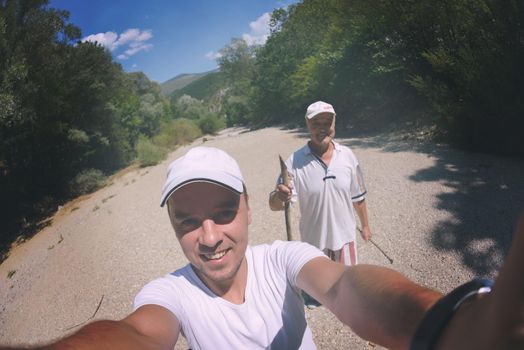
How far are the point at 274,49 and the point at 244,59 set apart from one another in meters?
26.6

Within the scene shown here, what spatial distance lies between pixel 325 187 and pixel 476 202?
16.4 feet

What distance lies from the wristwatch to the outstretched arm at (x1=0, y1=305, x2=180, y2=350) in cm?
97

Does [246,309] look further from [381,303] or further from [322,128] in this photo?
[322,128]

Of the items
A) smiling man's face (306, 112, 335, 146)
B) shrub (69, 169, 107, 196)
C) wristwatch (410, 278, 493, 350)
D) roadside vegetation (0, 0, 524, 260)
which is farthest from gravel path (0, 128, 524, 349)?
shrub (69, 169, 107, 196)

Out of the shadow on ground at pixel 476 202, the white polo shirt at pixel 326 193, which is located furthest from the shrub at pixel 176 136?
the white polo shirt at pixel 326 193

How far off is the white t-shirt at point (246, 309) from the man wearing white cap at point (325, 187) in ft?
4.38

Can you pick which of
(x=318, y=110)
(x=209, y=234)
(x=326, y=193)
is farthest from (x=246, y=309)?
(x=318, y=110)

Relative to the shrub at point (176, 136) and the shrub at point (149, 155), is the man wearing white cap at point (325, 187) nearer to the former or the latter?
the shrub at point (149, 155)

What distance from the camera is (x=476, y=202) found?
600cm

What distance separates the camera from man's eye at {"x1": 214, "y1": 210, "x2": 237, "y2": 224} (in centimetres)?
141

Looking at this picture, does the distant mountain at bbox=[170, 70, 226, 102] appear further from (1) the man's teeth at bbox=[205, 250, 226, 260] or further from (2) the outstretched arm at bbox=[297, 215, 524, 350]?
(2) the outstretched arm at bbox=[297, 215, 524, 350]

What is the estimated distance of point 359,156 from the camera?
10898 millimetres

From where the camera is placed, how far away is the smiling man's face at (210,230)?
137 cm

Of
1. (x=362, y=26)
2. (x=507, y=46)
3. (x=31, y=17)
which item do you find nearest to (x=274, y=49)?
(x=362, y=26)
